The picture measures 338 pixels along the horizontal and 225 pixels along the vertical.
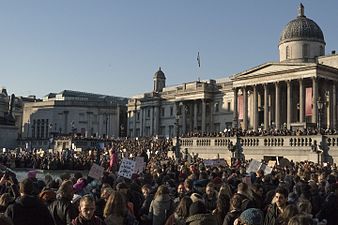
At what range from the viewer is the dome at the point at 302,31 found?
70.1 metres

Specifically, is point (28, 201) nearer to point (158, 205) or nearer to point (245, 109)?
point (158, 205)

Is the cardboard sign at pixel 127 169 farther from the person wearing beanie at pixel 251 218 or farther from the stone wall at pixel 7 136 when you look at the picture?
the stone wall at pixel 7 136

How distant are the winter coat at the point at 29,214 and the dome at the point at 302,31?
6689cm

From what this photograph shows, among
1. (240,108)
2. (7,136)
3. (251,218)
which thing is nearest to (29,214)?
(251,218)

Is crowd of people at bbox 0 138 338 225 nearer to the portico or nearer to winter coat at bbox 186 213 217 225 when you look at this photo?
winter coat at bbox 186 213 217 225

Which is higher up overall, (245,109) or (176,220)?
(245,109)

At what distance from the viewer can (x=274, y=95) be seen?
6700cm

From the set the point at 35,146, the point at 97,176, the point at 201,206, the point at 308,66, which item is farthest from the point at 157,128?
the point at 201,206

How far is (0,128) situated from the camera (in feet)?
224

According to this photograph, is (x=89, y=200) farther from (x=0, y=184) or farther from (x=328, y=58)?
(x=328, y=58)

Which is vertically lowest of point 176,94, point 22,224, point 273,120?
point 22,224

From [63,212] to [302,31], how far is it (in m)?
66.9

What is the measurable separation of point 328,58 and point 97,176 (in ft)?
191

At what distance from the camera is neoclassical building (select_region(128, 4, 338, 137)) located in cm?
6012
